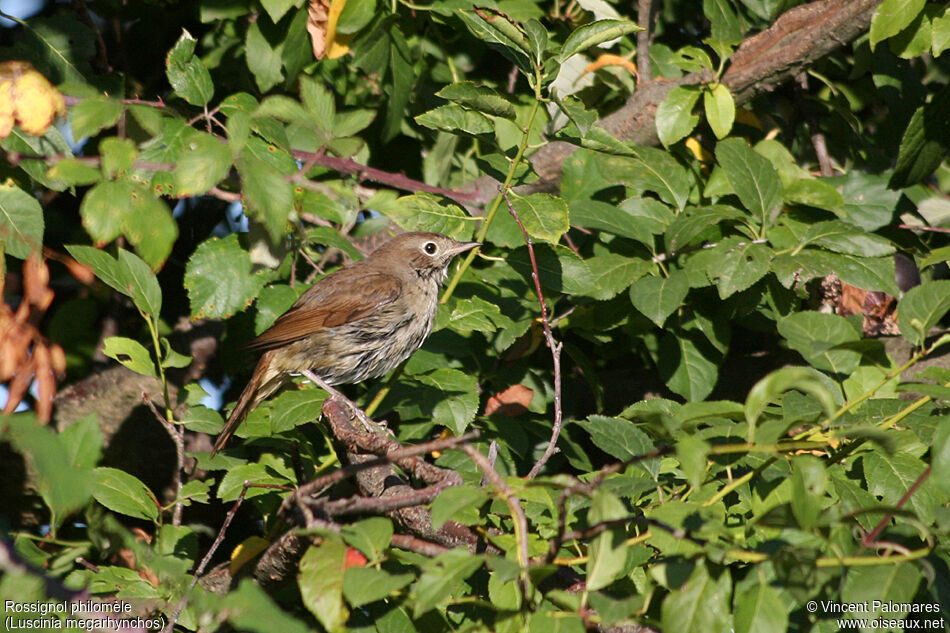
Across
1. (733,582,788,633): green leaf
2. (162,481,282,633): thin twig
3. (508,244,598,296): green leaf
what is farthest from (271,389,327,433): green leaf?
(733,582,788,633): green leaf

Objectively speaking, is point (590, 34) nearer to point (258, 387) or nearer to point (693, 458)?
point (693, 458)

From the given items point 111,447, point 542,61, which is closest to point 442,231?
point 542,61

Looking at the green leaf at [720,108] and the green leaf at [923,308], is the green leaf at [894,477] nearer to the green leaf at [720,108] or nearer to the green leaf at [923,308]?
the green leaf at [923,308]

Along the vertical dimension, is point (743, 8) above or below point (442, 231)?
above

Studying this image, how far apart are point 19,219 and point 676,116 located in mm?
2710

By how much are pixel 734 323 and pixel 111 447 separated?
132 inches

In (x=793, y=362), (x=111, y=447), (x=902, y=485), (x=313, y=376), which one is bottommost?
(x=111, y=447)

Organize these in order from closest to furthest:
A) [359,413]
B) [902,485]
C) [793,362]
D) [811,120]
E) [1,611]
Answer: [1,611] < [902,485] < [359,413] < [793,362] < [811,120]

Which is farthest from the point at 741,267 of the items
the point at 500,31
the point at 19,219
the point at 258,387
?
the point at 258,387

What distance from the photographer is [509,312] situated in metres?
3.77

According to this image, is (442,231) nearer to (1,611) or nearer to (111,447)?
(1,611)

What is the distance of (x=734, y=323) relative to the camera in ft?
15.4

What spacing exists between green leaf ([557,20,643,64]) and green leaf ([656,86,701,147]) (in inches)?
43.4

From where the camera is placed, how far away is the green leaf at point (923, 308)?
2207mm
